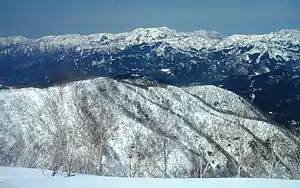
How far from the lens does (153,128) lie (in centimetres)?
2878

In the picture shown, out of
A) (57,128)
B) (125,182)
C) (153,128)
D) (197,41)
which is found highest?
(197,41)

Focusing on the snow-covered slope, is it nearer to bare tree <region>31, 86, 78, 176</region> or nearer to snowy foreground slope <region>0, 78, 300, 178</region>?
snowy foreground slope <region>0, 78, 300, 178</region>

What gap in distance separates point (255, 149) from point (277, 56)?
11308cm

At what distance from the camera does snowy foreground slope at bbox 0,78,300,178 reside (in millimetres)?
16737

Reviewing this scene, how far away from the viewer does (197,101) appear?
37750 millimetres

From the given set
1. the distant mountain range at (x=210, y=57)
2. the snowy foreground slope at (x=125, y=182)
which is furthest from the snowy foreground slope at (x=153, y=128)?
the distant mountain range at (x=210, y=57)

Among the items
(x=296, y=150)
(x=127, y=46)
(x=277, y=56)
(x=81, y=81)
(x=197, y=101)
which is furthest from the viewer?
(x=127, y=46)

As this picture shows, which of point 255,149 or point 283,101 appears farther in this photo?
point 283,101

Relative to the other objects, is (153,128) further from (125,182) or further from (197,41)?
(197,41)

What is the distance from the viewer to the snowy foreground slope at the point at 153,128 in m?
16.7

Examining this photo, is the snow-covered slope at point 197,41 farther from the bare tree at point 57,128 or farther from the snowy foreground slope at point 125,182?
the snowy foreground slope at point 125,182

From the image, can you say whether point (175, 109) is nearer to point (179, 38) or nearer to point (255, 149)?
point (255, 149)

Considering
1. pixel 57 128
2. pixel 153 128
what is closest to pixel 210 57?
pixel 153 128

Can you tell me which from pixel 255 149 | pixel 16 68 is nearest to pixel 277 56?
pixel 255 149
